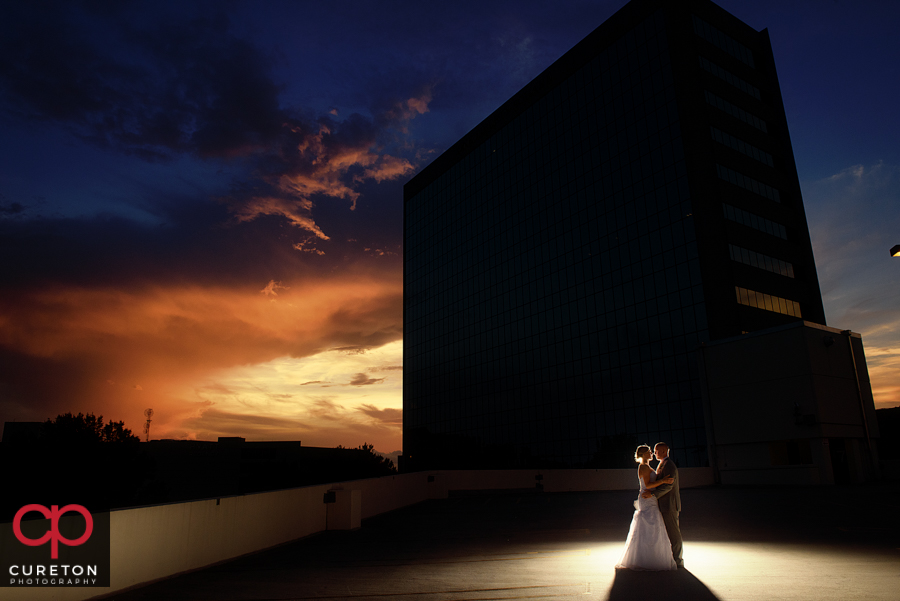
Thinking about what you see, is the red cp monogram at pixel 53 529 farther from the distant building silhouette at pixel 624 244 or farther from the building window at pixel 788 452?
the distant building silhouette at pixel 624 244

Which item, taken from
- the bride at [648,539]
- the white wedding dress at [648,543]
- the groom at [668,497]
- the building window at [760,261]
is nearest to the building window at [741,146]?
the building window at [760,261]

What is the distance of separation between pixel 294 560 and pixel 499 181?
80.1 metres

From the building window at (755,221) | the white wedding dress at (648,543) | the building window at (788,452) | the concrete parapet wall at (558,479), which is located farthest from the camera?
the building window at (755,221)

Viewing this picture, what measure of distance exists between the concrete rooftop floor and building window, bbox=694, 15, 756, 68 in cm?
6024

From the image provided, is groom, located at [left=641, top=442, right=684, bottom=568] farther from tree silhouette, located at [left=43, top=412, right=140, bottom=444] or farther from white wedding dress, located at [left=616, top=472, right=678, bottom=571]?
tree silhouette, located at [left=43, top=412, right=140, bottom=444]

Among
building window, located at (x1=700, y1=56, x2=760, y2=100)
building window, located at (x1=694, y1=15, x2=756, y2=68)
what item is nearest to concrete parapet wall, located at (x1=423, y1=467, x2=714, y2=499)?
building window, located at (x1=700, y1=56, x2=760, y2=100)

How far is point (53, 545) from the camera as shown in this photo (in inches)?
334

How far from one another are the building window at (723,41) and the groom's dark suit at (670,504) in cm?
6714

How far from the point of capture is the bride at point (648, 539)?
10203 mm

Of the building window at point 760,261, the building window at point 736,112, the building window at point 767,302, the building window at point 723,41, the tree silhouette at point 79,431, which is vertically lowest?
the tree silhouette at point 79,431

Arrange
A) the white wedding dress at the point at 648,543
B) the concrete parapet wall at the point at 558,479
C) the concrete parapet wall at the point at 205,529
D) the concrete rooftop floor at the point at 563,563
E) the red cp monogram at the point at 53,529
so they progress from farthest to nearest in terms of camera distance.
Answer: the concrete parapet wall at the point at 558,479 → the white wedding dress at the point at 648,543 → the concrete parapet wall at the point at 205,529 → the concrete rooftop floor at the point at 563,563 → the red cp monogram at the point at 53,529

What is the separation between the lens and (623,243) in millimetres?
67938

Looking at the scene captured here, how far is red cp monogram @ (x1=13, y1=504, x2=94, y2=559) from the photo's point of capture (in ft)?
26.6

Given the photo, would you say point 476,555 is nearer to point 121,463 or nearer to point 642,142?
point 642,142
